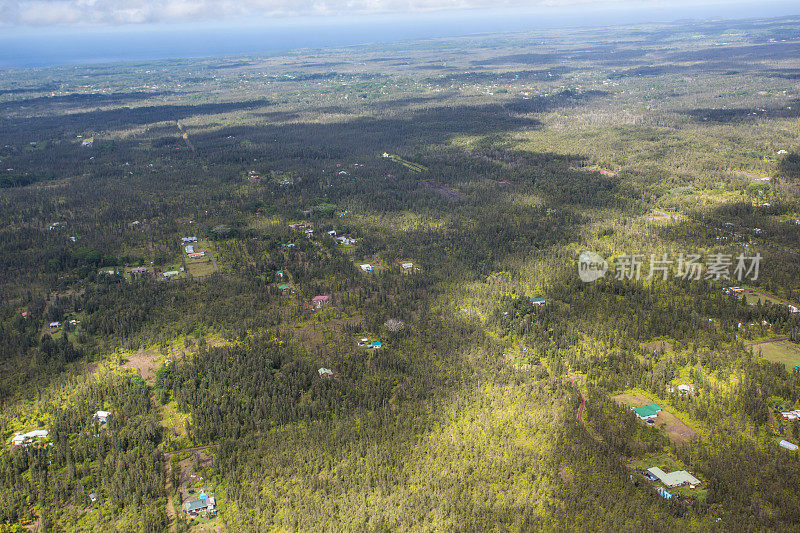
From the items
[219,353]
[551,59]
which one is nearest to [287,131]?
[219,353]

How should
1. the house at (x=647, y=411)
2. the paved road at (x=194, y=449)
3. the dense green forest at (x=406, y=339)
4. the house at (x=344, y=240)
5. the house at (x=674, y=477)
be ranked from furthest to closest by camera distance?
the house at (x=344, y=240) < the house at (x=647, y=411) < the paved road at (x=194, y=449) < the dense green forest at (x=406, y=339) < the house at (x=674, y=477)

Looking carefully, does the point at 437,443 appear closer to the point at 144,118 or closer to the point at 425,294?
the point at 425,294

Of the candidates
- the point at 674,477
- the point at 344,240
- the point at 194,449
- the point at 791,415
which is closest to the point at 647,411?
the point at 674,477

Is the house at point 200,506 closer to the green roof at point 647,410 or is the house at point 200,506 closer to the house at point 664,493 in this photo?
the house at point 664,493

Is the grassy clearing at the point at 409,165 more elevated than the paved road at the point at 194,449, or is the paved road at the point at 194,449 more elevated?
the grassy clearing at the point at 409,165

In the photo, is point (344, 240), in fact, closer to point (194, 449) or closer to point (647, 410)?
point (194, 449)

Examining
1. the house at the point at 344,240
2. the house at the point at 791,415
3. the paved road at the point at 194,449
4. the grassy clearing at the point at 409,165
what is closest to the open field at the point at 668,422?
the house at the point at 791,415

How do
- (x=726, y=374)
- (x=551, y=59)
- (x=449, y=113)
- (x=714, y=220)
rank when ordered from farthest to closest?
1. (x=551, y=59)
2. (x=449, y=113)
3. (x=714, y=220)
4. (x=726, y=374)
